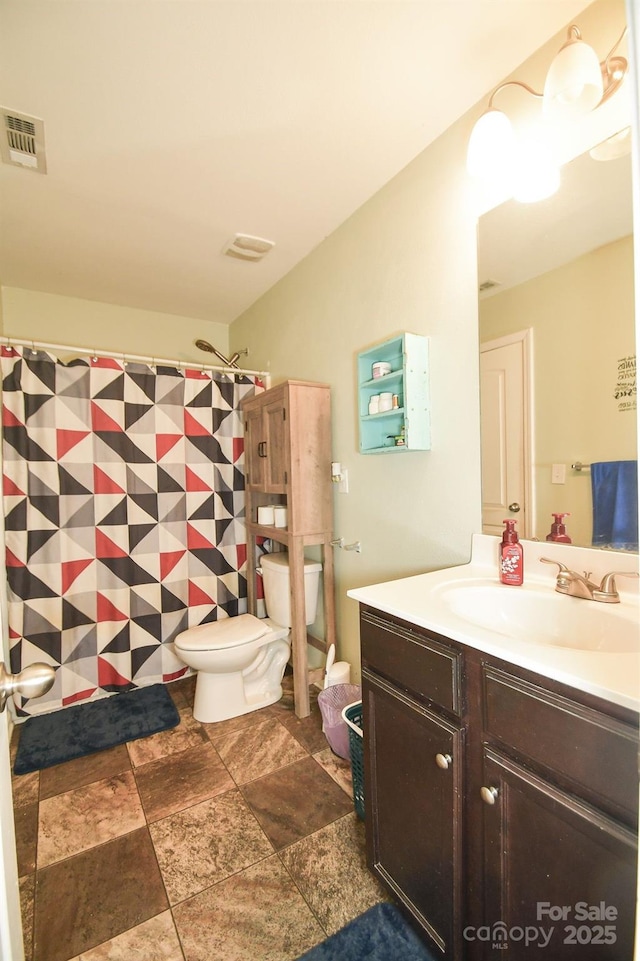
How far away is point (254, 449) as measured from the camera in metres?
2.42

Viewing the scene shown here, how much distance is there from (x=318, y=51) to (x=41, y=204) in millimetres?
1327

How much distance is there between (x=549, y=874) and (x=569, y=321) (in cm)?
124

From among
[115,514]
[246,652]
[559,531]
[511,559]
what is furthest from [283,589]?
[559,531]

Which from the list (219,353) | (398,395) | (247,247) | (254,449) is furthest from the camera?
(219,353)

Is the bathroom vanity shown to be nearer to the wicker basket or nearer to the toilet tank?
the wicker basket

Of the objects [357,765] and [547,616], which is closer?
[547,616]

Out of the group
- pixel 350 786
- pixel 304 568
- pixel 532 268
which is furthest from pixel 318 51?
pixel 350 786

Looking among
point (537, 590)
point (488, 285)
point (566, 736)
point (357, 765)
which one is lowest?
point (357, 765)

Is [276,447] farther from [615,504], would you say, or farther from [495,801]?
[495,801]

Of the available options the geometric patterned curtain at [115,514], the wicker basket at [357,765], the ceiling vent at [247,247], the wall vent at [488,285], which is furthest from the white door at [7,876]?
the ceiling vent at [247,247]

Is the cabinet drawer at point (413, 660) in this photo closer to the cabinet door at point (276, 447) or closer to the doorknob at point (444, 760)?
the doorknob at point (444, 760)

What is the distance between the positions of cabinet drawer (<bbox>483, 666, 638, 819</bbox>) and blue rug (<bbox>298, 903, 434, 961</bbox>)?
71cm

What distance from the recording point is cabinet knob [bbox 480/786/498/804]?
79 cm

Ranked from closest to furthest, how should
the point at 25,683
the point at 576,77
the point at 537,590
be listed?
the point at 25,683, the point at 576,77, the point at 537,590
